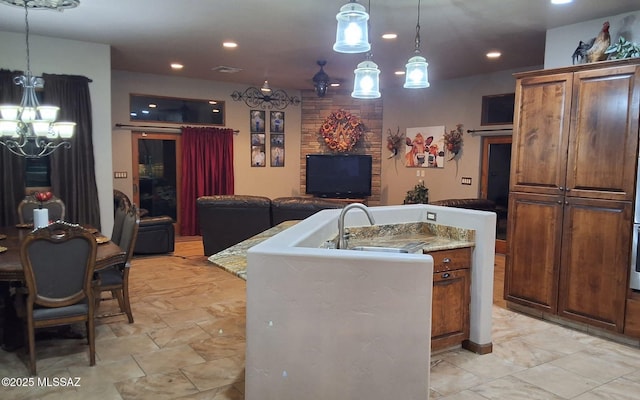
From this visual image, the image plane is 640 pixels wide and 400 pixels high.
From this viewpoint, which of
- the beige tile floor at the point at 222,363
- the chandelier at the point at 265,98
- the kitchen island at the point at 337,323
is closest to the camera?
the kitchen island at the point at 337,323

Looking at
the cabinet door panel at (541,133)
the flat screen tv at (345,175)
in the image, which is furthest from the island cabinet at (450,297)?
the flat screen tv at (345,175)

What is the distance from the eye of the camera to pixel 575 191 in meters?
4.00

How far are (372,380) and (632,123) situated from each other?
306cm

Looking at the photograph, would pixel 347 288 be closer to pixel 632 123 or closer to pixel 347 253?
pixel 347 253

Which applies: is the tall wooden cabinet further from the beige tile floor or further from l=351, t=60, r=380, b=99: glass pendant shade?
l=351, t=60, r=380, b=99: glass pendant shade

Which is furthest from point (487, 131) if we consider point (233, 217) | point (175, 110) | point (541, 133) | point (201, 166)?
point (175, 110)

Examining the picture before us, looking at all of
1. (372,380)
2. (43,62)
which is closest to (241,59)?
(43,62)

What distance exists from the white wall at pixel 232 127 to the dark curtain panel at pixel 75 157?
2163 millimetres

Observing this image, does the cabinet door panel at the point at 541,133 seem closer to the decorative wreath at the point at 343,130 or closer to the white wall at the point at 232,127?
the decorative wreath at the point at 343,130

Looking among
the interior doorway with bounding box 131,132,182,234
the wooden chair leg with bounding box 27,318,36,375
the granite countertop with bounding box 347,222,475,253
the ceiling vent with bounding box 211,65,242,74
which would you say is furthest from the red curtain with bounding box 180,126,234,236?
the granite countertop with bounding box 347,222,475,253

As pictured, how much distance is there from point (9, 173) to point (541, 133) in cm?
579

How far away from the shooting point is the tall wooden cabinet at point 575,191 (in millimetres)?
3713

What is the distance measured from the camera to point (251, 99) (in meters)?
9.20

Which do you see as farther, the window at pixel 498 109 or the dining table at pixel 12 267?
the window at pixel 498 109
